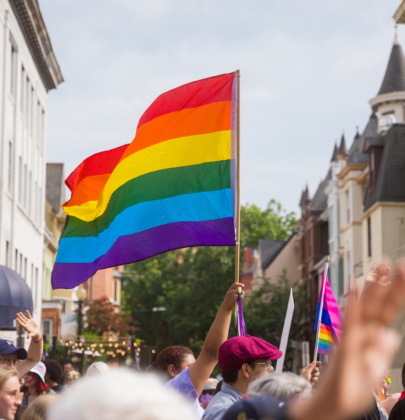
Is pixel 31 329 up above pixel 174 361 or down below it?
above

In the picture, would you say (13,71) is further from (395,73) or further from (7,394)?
(7,394)

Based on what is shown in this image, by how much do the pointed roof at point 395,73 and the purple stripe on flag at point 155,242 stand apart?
3452cm

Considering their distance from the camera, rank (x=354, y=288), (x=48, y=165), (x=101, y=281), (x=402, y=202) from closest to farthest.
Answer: (x=354, y=288) → (x=402, y=202) → (x=48, y=165) → (x=101, y=281)

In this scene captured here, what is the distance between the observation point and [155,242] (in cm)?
754

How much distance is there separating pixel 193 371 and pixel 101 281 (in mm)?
67325

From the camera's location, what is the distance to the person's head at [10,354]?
6215mm

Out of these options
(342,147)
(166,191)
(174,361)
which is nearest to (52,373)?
(166,191)

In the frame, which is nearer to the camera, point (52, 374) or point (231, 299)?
point (231, 299)

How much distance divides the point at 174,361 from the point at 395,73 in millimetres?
37729

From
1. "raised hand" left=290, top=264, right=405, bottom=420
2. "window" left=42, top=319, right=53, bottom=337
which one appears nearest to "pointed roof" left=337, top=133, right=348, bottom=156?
"window" left=42, top=319, right=53, bottom=337

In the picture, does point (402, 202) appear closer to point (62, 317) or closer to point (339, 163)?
point (339, 163)

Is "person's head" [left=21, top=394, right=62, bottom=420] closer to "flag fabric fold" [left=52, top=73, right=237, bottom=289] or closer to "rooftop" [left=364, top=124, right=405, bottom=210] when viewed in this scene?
"flag fabric fold" [left=52, top=73, right=237, bottom=289]

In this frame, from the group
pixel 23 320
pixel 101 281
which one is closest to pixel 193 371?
pixel 23 320

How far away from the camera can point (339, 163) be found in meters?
45.5
